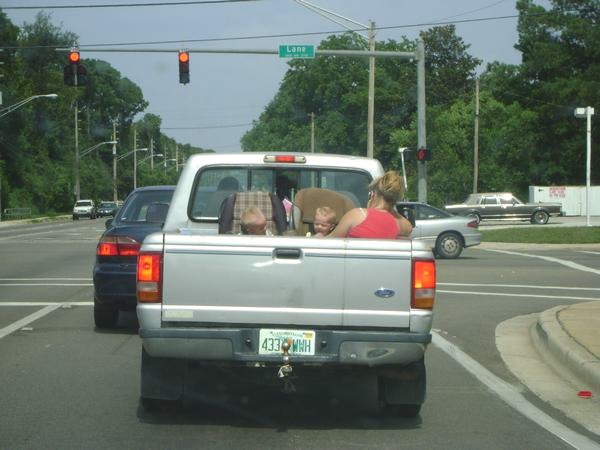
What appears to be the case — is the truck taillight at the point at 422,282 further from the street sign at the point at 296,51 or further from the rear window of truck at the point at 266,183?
the street sign at the point at 296,51

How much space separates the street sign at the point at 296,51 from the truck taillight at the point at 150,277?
21995 mm

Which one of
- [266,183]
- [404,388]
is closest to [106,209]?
[266,183]

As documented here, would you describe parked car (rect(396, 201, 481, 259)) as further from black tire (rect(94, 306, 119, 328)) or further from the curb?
black tire (rect(94, 306, 119, 328))

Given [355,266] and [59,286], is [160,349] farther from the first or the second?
[59,286]

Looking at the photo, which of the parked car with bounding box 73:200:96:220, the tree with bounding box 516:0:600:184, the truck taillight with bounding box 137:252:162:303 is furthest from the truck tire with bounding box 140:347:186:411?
the parked car with bounding box 73:200:96:220

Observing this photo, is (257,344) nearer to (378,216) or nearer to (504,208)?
(378,216)

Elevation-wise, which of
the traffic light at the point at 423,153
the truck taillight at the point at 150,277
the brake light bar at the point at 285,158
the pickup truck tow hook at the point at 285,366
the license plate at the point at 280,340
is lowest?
the pickup truck tow hook at the point at 285,366

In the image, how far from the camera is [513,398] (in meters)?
8.73

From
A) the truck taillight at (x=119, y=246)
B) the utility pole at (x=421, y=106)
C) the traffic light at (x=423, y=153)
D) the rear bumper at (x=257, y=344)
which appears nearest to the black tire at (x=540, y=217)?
the utility pole at (x=421, y=106)

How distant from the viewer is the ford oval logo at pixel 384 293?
688 cm

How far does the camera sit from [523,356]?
11039 millimetres

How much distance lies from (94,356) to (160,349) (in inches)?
156

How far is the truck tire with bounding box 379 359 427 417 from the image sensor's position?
7.44m

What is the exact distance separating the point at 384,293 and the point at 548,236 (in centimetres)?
2965
